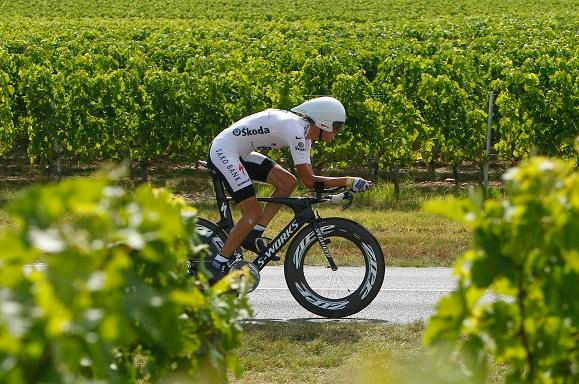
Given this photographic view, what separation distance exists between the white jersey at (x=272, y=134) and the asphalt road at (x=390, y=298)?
1459mm

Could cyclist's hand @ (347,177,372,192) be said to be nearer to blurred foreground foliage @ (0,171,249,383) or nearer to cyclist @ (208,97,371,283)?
cyclist @ (208,97,371,283)

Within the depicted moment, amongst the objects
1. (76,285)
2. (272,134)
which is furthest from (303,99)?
(76,285)

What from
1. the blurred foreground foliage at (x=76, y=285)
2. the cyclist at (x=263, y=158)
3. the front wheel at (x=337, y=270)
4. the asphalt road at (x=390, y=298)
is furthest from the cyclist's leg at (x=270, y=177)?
the blurred foreground foliage at (x=76, y=285)

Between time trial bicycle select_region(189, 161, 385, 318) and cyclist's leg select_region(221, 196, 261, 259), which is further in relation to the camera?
time trial bicycle select_region(189, 161, 385, 318)

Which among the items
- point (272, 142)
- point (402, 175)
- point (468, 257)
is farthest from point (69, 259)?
point (402, 175)

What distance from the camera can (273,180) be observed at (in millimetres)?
9609

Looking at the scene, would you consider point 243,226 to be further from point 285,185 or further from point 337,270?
point 337,270

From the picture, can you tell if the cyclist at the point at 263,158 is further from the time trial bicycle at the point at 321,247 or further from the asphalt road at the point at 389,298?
the asphalt road at the point at 389,298

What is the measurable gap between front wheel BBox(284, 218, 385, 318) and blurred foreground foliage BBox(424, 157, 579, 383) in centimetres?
603

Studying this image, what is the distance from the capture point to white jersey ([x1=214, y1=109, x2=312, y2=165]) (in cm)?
920

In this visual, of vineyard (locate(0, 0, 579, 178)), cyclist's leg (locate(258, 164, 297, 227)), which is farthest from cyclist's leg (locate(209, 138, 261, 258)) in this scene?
vineyard (locate(0, 0, 579, 178))

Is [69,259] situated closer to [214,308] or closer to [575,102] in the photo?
[214,308]

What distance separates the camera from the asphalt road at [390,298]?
33.3 feet

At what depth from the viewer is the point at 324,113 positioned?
30.5 feet
